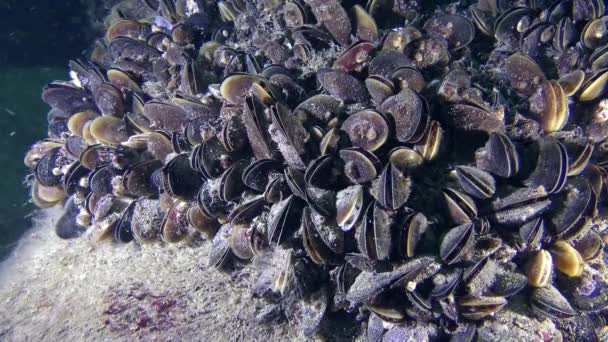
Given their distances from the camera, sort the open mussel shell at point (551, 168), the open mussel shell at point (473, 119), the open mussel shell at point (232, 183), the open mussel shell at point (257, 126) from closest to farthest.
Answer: the open mussel shell at point (551, 168), the open mussel shell at point (473, 119), the open mussel shell at point (257, 126), the open mussel shell at point (232, 183)

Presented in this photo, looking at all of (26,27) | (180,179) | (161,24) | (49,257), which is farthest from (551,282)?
(26,27)

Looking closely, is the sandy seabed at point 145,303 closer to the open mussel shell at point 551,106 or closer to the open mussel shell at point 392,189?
the open mussel shell at point 392,189

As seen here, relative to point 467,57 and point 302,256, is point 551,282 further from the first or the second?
point 467,57

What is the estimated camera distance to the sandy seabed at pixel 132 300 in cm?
299

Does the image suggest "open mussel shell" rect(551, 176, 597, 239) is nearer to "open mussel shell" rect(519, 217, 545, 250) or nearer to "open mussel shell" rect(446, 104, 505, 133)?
"open mussel shell" rect(519, 217, 545, 250)

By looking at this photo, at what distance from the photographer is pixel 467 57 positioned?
3.65 metres

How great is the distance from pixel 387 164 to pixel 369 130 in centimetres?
36

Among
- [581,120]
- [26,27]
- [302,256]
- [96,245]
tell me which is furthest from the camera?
[26,27]

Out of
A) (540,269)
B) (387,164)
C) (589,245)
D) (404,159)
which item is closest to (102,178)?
(387,164)

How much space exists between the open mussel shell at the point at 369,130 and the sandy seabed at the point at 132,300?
5.76ft

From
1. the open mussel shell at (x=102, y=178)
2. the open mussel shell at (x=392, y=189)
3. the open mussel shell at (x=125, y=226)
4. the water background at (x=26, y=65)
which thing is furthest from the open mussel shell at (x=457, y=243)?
the water background at (x=26, y=65)

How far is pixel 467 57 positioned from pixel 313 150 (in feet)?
6.87

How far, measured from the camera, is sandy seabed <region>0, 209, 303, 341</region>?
2.99 m

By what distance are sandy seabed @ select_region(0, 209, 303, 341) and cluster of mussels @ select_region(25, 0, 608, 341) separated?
0.75ft
